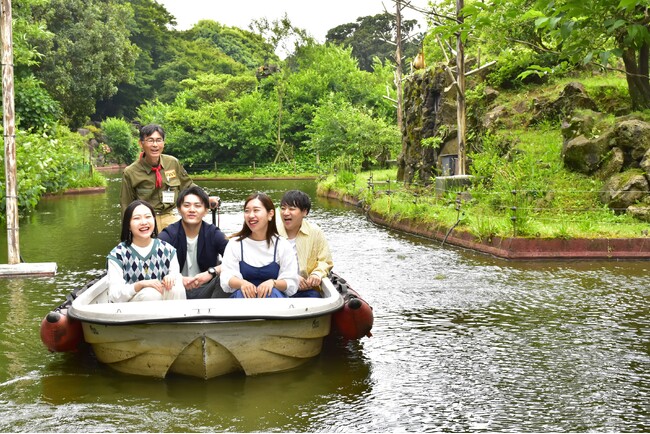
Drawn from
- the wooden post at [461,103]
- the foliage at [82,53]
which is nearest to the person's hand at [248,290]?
the wooden post at [461,103]

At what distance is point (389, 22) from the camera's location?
69312mm

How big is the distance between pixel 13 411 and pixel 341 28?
225 ft

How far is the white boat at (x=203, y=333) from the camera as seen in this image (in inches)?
236

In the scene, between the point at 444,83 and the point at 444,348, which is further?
the point at 444,83

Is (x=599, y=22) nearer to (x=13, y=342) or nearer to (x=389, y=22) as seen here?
(x=13, y=342)

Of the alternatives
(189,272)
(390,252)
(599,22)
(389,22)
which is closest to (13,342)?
(189,272)

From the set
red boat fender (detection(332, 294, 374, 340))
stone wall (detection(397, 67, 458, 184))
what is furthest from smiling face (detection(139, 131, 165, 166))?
stone wall (detection(397, 67, 458, 184))

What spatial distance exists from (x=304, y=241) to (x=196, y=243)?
1.02 metres

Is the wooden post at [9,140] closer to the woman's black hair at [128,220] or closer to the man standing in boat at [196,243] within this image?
the man standing in boat at [196,243]

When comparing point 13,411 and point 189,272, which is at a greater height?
point 189,272

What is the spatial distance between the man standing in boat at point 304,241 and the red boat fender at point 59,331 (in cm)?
198

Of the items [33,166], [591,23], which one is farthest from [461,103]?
[591,23]

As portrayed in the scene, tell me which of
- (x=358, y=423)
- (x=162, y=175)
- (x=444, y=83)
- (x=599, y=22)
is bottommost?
(x=358, y=423)

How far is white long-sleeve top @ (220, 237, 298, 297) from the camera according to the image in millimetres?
6773
